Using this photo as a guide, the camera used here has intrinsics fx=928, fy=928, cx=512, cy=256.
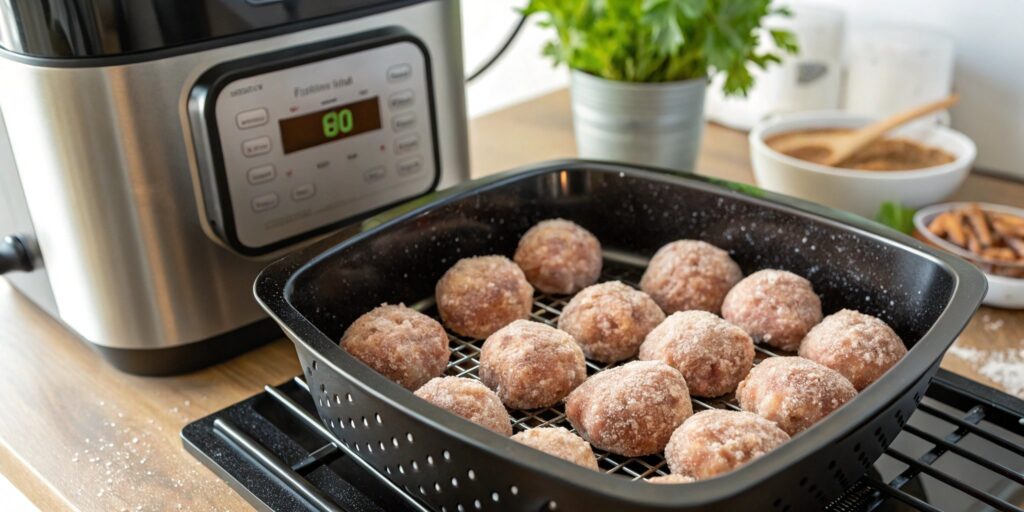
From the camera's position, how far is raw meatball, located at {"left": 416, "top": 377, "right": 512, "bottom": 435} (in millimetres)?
685

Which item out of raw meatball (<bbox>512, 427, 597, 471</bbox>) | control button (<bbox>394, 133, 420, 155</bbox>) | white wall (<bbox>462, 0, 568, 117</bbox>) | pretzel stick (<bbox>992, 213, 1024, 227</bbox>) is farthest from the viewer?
white wall (<bbox>462, 0, 568, 117</bbox>)

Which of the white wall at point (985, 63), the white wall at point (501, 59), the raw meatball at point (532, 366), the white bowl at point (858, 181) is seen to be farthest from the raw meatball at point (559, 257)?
the white wall at point (501, 59)

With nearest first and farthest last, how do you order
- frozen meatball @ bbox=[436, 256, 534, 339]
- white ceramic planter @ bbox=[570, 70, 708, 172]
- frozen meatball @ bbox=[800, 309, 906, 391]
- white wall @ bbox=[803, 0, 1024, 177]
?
1. frozen meatball @ bbox=[800, 309, 906, 391]
2. frozen meatball @ bbox=[436, 256, 534, 339]
3. white ceramic planter @ bbox=[570, 70, 708, 172]
4. white wall @ bbox=[803, 0, 1024, 177]

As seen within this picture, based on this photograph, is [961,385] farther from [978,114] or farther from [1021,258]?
[978,114]

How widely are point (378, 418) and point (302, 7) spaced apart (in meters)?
0.42

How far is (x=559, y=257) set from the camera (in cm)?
91

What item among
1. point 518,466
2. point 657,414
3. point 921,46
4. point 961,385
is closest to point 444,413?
point 518,466

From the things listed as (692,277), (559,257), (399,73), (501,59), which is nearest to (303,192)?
(399,73)

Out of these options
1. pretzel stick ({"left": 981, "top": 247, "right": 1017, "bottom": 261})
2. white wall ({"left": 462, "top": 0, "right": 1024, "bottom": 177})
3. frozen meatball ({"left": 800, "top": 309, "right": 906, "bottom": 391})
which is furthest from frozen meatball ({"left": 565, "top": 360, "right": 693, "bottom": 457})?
white wall ({"left": 462, "top": 0, "right": 1024, "bottom": 177})

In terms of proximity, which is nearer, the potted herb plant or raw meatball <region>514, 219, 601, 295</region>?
raw meatball <region>514, 219, 601, 295</region>

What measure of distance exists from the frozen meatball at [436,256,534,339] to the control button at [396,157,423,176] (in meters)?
0.15

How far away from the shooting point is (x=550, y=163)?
3.18ft

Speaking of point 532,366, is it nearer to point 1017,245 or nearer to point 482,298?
point 482,298

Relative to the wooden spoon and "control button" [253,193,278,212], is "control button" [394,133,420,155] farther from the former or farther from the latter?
the wooden spoon
